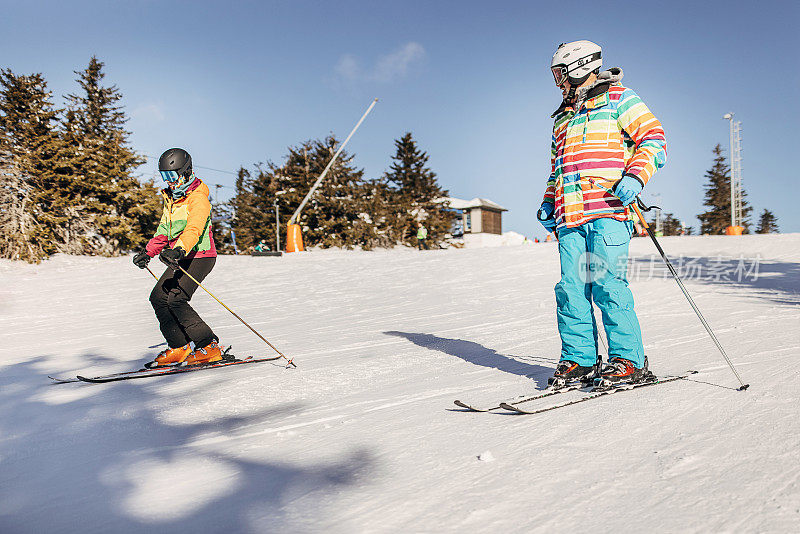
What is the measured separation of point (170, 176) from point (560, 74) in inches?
123

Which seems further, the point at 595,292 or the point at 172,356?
the point at 172,356

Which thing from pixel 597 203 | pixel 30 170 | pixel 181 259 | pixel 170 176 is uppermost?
pixel 30 170

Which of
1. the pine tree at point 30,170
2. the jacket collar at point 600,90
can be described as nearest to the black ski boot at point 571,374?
the jacket collar at point 600,90

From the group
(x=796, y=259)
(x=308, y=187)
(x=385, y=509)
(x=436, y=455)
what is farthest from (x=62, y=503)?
(x=308, y=187)

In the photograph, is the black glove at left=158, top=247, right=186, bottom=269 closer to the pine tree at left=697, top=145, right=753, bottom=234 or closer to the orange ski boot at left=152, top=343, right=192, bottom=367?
the orange ski boot at left=152, top=343, right=192, bottom=367

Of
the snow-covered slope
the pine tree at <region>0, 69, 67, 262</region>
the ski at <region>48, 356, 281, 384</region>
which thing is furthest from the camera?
the pine tree at <region>0, 69, 67, 262</region>

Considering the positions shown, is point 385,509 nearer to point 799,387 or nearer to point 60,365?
point 799,387

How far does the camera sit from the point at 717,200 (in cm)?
5888

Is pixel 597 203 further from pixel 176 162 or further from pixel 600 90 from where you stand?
pixel 176 162

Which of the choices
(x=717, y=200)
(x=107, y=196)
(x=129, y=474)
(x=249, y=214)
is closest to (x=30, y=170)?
(x=107, y=196)

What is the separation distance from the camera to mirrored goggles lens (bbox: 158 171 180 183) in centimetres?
421

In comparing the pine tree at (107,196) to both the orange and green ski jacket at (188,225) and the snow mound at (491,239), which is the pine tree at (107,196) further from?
the snow mound at (491,239)

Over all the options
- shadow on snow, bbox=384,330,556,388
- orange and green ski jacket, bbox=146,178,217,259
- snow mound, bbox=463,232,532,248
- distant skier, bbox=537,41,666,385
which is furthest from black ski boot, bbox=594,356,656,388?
snow mound, bbox=463,232,532,248

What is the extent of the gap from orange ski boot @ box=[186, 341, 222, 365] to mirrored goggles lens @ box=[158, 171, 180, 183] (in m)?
1.42
